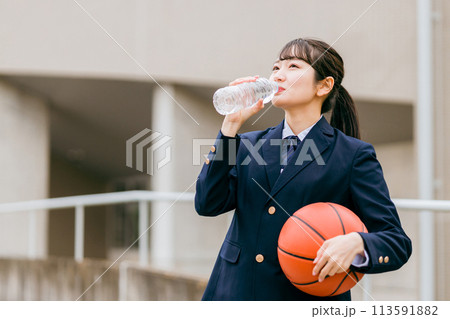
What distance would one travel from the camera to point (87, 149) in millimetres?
11664

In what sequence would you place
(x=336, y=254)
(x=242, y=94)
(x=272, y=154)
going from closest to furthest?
(x=336, y=254) < (x=272, y=154) < (x=242, y=94)

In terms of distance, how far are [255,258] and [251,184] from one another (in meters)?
0.23

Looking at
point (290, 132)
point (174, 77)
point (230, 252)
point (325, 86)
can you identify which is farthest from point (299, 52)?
point (174, 77)

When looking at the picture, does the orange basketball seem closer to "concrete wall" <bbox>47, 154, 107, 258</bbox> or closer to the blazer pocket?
the blazer pocket

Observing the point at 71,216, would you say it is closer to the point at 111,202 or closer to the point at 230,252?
the point at 111,202

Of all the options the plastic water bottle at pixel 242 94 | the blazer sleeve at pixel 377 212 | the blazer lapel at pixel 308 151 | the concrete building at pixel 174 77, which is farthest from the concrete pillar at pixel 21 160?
the blazer sleeve at pixel 377 212

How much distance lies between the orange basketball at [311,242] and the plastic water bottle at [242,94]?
0.41 m

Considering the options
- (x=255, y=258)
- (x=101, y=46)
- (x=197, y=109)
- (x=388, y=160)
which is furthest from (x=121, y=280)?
(x=388, y=160)

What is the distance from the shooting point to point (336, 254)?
1.69 m

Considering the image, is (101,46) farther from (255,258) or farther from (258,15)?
(255,258)

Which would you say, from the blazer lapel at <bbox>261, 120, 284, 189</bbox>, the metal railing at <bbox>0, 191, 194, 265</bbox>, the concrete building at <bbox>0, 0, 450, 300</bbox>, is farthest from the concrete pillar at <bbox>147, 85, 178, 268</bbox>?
the blazer lapel at <bbox>261, 120, 284, 189</bbox>

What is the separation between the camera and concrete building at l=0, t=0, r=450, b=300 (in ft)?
22.0

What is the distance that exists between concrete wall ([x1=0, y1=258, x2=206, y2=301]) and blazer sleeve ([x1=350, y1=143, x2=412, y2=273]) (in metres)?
1.94

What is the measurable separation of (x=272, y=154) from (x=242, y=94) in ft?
0.90
